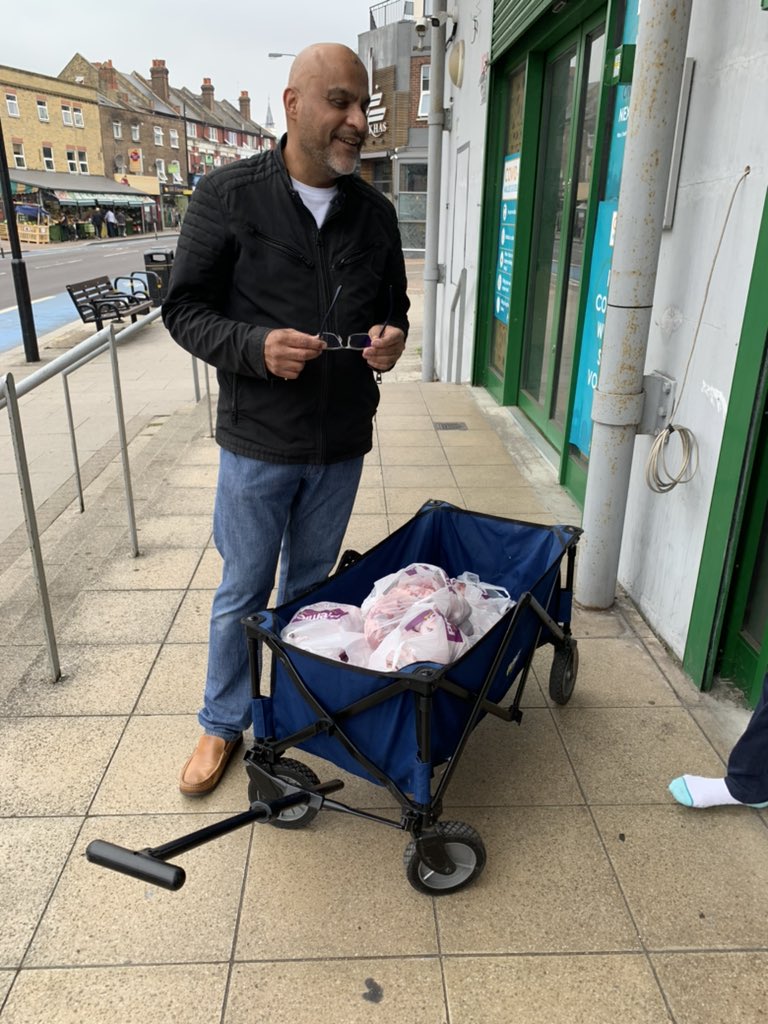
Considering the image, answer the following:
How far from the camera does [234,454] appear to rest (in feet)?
7.30

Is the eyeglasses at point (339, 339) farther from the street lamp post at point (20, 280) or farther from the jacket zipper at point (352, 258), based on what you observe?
the street lamp post at point (20, 280)

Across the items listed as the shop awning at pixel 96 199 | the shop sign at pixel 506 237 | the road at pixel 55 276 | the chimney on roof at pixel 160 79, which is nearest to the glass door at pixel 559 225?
the shop sign at pixel 506 237

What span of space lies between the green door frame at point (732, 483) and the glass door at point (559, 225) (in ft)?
7.13

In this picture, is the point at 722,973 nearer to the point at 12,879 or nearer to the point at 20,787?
the point at 12,879

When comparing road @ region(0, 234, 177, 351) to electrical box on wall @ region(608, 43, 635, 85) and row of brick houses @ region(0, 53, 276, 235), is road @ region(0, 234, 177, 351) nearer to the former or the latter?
row of brick houses @ region(0, 53, 276, 235)

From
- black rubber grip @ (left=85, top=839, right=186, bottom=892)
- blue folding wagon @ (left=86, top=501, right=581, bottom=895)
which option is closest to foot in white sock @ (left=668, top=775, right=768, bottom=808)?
blue folding wagon @ (left=86, top=501, right=581, bottom=895)

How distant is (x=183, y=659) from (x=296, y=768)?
1054 millimetres

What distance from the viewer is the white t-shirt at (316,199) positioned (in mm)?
2072

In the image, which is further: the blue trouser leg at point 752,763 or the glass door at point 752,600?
the glass door at point 752,600

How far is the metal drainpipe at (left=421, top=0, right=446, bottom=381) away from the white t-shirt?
6657 millimetres

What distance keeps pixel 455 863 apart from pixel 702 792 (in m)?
0.80

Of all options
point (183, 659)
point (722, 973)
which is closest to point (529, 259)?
point (183, 659)

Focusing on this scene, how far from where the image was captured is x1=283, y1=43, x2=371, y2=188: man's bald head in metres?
1.91

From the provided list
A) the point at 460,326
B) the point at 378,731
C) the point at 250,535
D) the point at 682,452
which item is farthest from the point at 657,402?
the point at 460,326
